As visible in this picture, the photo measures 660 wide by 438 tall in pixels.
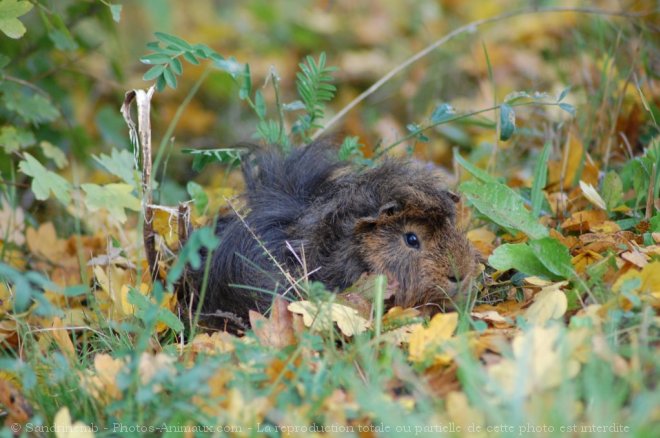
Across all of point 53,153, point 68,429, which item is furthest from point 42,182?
point 68,429

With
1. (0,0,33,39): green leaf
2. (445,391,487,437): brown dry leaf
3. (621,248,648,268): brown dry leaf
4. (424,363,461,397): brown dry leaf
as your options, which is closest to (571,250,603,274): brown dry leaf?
(621,248,648,268): brown dry leaf

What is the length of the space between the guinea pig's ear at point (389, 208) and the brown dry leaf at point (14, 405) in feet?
4.46

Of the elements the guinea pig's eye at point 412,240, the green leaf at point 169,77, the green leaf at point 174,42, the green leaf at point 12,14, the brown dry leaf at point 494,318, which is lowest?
the brown dry leaf at point 494,318

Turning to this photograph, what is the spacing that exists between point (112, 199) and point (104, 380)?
3.40 feet

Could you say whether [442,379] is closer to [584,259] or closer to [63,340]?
[584,259]

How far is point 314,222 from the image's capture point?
9.67 ft

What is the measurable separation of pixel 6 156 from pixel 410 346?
254 centimetres

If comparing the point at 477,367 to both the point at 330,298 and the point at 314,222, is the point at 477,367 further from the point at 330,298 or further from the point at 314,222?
the point at 314,222

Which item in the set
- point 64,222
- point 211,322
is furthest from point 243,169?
point 64,222

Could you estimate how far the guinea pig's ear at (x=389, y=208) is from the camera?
Answer: 2.87m

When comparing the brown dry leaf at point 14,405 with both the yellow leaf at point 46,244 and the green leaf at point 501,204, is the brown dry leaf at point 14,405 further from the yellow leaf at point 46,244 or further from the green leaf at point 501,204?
the green leaf at point 501,204

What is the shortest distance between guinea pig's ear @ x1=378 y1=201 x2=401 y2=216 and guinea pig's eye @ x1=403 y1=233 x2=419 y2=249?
0.11 metres

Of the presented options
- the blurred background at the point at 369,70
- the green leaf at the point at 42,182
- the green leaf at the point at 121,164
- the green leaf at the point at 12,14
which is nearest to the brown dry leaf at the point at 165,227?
the green leaf at the point at 121,164

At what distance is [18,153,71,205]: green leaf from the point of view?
295cm
